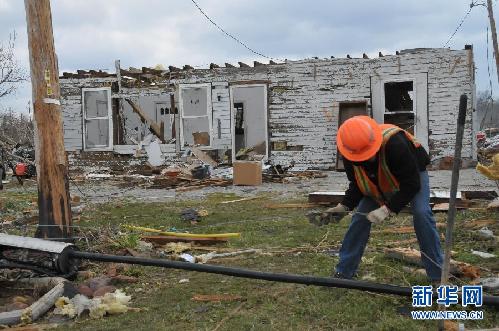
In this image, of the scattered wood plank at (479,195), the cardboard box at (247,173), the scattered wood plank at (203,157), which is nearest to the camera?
the scattered wood plank at (479,195)

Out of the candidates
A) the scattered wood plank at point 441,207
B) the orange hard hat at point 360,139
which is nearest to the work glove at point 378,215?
the orange hard hat at point 360,139

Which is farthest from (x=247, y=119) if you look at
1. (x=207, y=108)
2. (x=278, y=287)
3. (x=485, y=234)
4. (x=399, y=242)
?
(x=278, y=287)

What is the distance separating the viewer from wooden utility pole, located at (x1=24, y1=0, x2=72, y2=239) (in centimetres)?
636

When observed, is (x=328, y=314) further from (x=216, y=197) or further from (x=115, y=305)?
(x=216, y=197)

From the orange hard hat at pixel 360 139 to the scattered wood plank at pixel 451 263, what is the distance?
1.40 metres

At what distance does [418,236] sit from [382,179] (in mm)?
562

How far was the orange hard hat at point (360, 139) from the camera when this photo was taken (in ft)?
13.8

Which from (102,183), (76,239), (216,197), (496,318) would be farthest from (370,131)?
(102,183)

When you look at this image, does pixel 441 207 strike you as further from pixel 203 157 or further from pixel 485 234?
pixel 203 157

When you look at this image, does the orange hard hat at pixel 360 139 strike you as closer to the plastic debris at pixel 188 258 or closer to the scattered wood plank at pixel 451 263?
the scattered wood plank at pixel 451 263

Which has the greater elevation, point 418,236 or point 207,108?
point 207,108

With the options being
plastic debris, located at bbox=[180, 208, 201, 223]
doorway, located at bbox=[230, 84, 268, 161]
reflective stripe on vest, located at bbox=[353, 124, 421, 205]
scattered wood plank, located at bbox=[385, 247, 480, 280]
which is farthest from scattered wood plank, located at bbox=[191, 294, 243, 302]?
doorway, located at bbox=[230, 84, 268, 161]

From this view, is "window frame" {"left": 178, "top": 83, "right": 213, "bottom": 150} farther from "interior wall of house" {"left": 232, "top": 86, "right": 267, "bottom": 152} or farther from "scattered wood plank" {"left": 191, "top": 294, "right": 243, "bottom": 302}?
"scattered wood plank" {"left": 191, "top": 294, "right": 243, "bottom": 302}

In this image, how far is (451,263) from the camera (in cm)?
480
